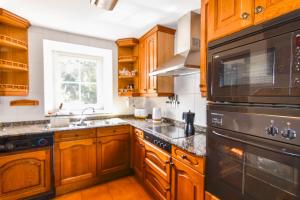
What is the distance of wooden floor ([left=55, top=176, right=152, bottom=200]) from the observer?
6.53ft

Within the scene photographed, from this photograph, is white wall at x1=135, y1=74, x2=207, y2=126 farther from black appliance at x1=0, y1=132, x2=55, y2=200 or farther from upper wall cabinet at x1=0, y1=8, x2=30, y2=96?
upper wall cabinet at x1=0, y1=8, x2=30, y2=96

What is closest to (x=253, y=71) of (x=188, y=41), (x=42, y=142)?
(x=188, y=41)

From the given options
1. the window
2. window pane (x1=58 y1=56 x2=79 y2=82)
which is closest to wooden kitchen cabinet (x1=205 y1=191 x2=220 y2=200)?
the window

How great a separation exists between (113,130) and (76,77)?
1.20m

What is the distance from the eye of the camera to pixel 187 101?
216 centimetres

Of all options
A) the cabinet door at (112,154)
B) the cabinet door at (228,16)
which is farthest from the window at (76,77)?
the cabinet door at (228,16)

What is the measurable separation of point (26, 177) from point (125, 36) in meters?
2.35

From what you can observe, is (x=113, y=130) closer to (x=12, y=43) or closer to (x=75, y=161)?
(x=75, y=161)

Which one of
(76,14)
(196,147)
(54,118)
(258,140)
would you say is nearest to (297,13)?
(258,140)

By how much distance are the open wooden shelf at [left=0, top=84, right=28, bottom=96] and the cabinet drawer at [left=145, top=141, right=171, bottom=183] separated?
5.94 feet

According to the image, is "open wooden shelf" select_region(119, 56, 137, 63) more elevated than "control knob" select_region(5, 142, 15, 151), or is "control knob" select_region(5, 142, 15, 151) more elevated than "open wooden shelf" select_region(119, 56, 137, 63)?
"open wooden shelf" select_region(119, 56, 137, 63)

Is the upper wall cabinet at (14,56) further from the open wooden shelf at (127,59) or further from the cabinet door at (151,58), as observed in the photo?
the cabinet door at (151,58)

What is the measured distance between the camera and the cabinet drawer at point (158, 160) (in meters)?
1.58

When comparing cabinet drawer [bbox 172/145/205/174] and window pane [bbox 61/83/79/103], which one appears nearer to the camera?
cabinet drawer [bbox 172/145/205/174]
